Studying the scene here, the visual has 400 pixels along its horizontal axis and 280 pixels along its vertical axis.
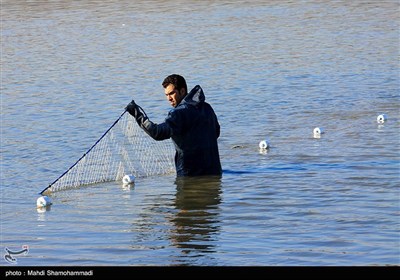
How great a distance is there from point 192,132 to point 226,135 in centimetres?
353

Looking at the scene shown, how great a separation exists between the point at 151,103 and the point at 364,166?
609 centimetres

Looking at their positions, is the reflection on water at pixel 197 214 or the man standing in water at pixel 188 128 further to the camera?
the man standing in water at pixel 188 128

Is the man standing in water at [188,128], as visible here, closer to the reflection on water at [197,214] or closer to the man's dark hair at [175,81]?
the man's dark hair at [175,81]

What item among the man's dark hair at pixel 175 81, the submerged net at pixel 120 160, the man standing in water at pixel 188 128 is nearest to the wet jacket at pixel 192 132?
the man standing in water at pixel 188 128

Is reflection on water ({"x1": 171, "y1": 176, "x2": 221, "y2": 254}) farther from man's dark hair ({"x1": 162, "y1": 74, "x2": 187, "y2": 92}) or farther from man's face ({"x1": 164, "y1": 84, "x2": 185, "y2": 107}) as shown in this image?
man's dark hair ({"x1": 162, "y1": 74, "x2": 187, "y2": 92})

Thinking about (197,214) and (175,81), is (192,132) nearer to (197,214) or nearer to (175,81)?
(175,81)

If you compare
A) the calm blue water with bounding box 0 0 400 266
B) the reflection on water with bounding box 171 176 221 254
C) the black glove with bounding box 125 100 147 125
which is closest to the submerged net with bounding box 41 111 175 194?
the calm blue water with bounding box 0 0 400 266

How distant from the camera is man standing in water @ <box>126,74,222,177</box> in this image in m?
11.4

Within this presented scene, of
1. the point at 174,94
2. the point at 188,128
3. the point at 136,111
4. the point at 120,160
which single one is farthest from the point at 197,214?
the point at 120,160

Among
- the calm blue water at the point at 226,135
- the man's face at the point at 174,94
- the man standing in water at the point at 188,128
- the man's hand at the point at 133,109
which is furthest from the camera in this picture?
the man's face at the point at 174,94

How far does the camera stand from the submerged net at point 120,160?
12648mm

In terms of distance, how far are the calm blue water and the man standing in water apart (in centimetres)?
22

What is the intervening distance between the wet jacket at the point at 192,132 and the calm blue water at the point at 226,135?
21 cm

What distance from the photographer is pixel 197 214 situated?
1064 centimetres
